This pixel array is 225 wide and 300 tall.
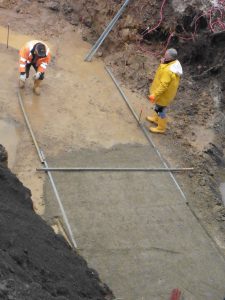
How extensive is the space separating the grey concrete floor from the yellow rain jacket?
1.29 metres

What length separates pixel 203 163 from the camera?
928cm

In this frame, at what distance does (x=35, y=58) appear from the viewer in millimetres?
9688

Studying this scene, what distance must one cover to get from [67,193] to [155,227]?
1.50 m

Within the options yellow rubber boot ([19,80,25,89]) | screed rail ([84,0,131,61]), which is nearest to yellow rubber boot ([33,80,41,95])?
yellow rubber boot ([19,80,25,89])

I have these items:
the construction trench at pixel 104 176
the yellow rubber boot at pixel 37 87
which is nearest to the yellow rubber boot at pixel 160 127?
the construction trench at pixel 104 176

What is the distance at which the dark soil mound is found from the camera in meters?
4.16

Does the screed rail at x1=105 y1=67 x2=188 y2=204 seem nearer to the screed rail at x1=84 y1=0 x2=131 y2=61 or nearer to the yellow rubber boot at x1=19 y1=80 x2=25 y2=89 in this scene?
the screed rail at x1=84 y1=0 x2=131 y2=61

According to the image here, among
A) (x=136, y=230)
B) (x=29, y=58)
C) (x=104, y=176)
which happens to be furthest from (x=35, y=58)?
(x=136, y=230)

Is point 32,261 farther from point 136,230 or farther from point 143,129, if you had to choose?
point 143,129

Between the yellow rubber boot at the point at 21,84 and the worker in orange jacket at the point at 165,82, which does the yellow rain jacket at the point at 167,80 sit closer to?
the worker in orange jacket at the point at 165,82

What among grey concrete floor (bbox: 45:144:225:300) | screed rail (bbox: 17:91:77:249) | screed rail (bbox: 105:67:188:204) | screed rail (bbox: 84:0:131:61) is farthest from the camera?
screed rail (bbox: 84:0:131:61)

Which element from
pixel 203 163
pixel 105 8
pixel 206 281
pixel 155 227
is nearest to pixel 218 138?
pixel 203 163

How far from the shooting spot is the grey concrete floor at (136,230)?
268 inches

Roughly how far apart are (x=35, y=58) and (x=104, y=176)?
2905mm
